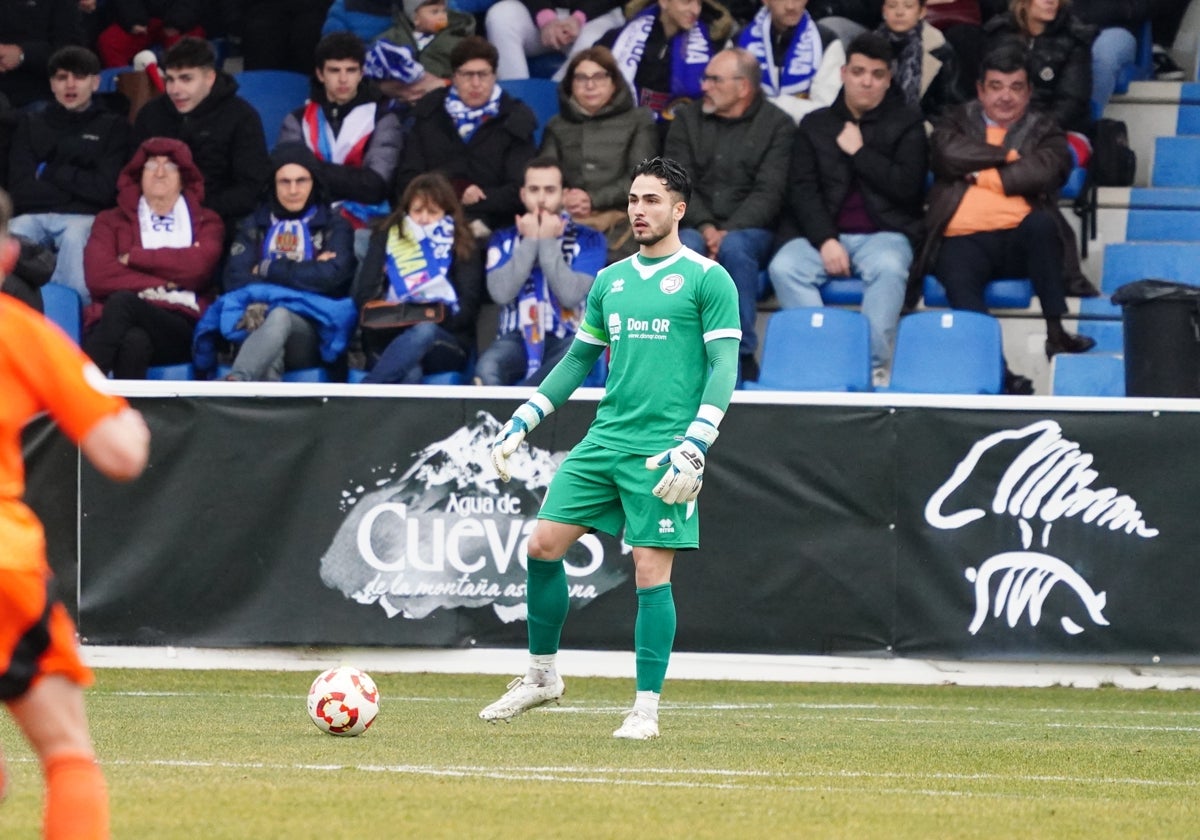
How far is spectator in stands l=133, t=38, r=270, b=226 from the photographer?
14.2 meters

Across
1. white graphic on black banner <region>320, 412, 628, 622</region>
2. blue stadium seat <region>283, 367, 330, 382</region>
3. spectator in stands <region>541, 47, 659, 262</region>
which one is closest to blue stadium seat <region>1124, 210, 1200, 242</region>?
spectator in stands <region>541, 47, 659, 262</region>

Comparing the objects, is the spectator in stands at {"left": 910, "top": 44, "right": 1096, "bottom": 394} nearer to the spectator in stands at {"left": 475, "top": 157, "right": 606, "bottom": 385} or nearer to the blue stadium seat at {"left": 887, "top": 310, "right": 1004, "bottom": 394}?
the blue stadium seat at {"left": 887, "top": 310, "right": 1004, "bottom": 394}

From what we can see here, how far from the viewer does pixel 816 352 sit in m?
12.9

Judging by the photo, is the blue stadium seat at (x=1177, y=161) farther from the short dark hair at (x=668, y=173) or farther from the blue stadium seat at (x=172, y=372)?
the short dark hair at (x=668, y=173)

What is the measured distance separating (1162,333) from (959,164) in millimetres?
2096

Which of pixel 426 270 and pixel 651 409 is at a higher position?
pixel 426 270

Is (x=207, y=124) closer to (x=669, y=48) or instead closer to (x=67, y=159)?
(x=67, y=159)

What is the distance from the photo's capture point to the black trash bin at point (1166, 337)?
12.0 meters

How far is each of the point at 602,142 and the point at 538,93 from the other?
6.36 feet

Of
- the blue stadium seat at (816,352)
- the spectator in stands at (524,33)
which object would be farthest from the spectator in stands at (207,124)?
the blue stadium seat at (816,352)

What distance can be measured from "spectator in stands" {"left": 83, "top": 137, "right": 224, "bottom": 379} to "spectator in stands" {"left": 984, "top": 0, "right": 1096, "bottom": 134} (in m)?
6.00

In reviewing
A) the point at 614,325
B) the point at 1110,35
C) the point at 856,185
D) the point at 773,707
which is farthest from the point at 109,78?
the point at 614,325

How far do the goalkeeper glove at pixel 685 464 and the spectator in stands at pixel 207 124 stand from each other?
753 cm

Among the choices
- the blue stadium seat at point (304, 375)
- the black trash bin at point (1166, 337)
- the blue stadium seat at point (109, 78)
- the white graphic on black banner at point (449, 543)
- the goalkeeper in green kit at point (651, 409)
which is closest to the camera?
the goalkeeper in green kit at point (651, 409)
